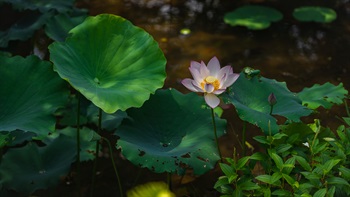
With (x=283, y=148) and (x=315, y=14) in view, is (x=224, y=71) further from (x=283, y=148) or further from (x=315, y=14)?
(x=315, y=14)

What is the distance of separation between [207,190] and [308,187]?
737mm

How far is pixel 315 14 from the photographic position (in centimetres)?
336

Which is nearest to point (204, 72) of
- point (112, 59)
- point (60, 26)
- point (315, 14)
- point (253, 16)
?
point (112, 59)

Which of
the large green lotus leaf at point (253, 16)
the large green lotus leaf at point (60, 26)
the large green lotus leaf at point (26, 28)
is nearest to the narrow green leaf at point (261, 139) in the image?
the large green lotus leaf at point (60, 26)

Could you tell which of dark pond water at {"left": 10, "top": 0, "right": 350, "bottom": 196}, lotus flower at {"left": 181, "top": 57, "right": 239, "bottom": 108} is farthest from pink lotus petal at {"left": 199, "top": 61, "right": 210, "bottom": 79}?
dark pond water at {"left": 10, "top": 0, "right": 350, "bottom": 196}

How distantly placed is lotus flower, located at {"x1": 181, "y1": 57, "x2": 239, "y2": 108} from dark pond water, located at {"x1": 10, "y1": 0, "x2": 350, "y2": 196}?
0.75m

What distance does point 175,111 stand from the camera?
183 centimetres

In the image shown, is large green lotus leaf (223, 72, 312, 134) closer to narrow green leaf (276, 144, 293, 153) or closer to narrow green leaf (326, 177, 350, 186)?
narrow green leaf (276, 144, 293, 153)

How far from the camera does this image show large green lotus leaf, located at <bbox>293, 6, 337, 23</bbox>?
131 inches

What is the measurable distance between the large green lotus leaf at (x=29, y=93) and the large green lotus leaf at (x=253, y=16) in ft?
5.89

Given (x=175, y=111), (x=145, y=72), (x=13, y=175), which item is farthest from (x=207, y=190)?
(x=13, y=175)

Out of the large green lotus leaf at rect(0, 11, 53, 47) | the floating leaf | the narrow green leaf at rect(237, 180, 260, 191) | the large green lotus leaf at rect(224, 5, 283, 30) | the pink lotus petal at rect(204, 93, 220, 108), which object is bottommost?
the large green lotus leaf at rect(224, 5, 283, 30)

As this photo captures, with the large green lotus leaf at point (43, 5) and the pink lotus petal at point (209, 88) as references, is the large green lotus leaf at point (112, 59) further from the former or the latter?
the large green lotus leaf at point (43, 5)

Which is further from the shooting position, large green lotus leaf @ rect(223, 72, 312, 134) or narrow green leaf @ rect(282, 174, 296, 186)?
large green lotus leaf @ rect(223, 72, 312, 134)
